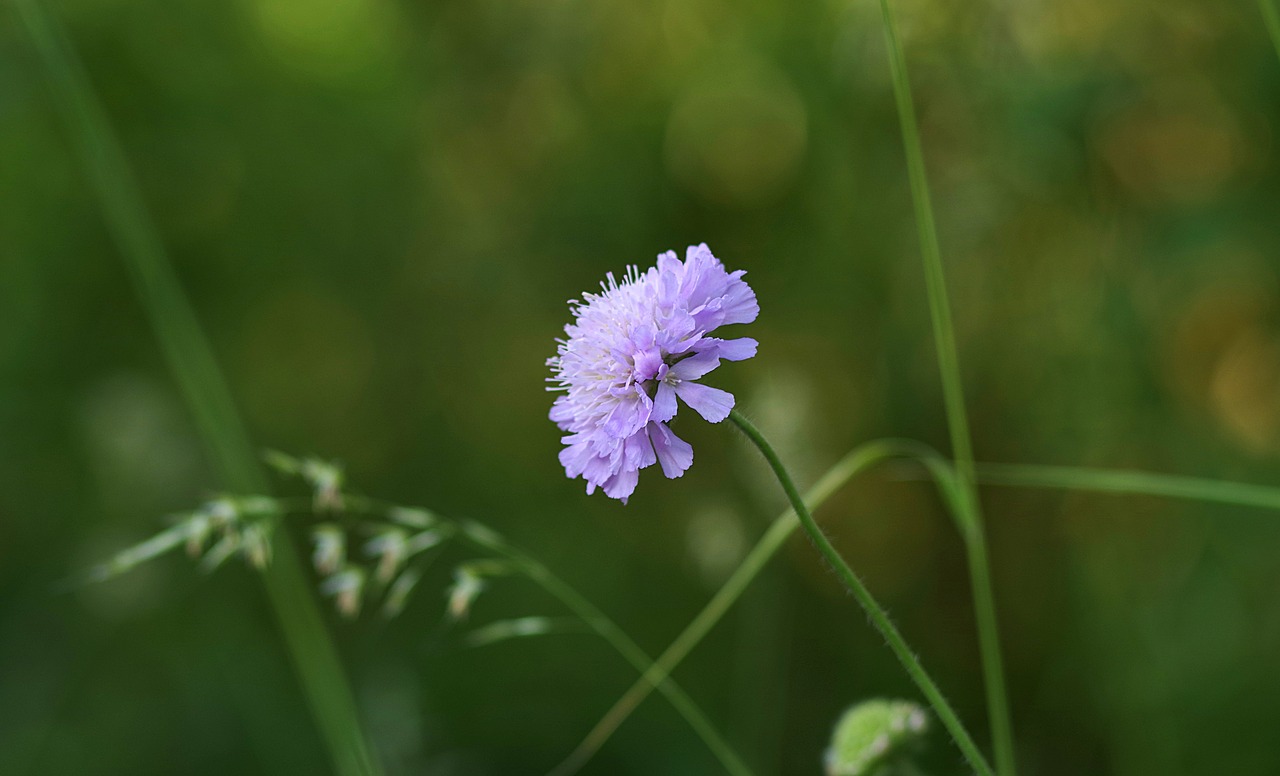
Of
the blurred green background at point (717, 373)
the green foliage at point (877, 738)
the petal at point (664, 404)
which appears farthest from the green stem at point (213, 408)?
the petal at point (664, 404)

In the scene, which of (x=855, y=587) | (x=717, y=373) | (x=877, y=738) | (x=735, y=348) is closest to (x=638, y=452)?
(x=735, y=348)

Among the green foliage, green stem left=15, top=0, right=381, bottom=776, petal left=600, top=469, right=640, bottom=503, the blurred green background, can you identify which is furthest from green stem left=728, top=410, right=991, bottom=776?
the blurred green background

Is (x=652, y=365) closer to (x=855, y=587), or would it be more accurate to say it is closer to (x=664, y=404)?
(x=664, y=404)

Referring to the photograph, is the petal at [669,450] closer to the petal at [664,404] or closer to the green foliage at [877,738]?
the petal at [664,404]

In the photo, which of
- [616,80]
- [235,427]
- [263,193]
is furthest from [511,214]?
[235,427]

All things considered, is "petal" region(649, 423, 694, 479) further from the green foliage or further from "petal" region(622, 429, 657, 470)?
the green foliage

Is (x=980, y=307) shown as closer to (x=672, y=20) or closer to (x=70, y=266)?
(x=672, y=20)

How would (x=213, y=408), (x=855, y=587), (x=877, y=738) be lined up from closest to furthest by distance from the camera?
(x=855, y=587) < (x=877, y=738) < (x=213, y=408)
